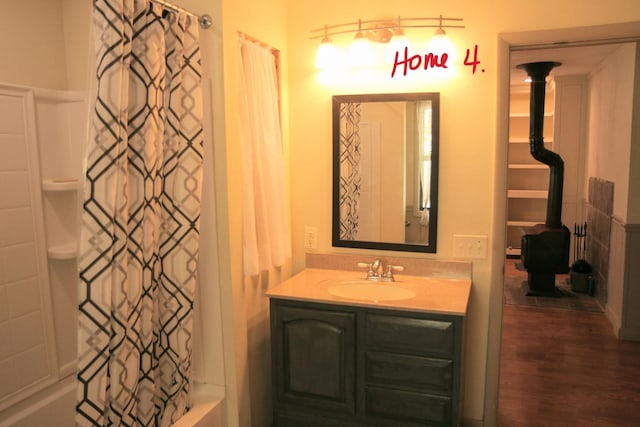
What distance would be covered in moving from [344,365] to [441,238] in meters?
Answer: 0.84

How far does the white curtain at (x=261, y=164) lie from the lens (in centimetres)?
219

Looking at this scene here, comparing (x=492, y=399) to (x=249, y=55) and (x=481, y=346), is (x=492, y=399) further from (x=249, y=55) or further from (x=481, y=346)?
(x=249, y=55)

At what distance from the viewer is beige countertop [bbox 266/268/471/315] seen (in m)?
2.11

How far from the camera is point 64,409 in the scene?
231 centimetres

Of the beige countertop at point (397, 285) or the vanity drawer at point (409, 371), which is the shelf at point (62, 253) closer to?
the beige countertop at point (397, 285)

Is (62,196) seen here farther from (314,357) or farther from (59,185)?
(314,357)

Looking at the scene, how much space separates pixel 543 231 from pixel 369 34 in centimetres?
346

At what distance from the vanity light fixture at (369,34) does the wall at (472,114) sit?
0.04m

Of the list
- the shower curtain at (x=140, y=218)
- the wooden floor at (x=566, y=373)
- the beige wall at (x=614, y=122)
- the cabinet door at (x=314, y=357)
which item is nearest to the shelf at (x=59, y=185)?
the shower curtain at (x=140, y=218)

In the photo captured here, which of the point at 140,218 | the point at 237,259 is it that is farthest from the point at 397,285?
the point at 140,218

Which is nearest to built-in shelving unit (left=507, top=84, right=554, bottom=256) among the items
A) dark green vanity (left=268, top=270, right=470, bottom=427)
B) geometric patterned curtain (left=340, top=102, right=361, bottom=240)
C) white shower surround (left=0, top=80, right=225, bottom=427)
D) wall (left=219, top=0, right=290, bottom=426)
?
geometric patterned curtain (left=340, top=102, right=361, bottom=240)

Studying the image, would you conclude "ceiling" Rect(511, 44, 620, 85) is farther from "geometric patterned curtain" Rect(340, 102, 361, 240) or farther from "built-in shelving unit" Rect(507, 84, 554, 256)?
"geometric patterned curtain" Rect(340, 102, 361, 240)

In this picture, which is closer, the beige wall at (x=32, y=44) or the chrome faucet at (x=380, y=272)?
the beige wall at (x=32, y=44)

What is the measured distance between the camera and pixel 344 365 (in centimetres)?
221
